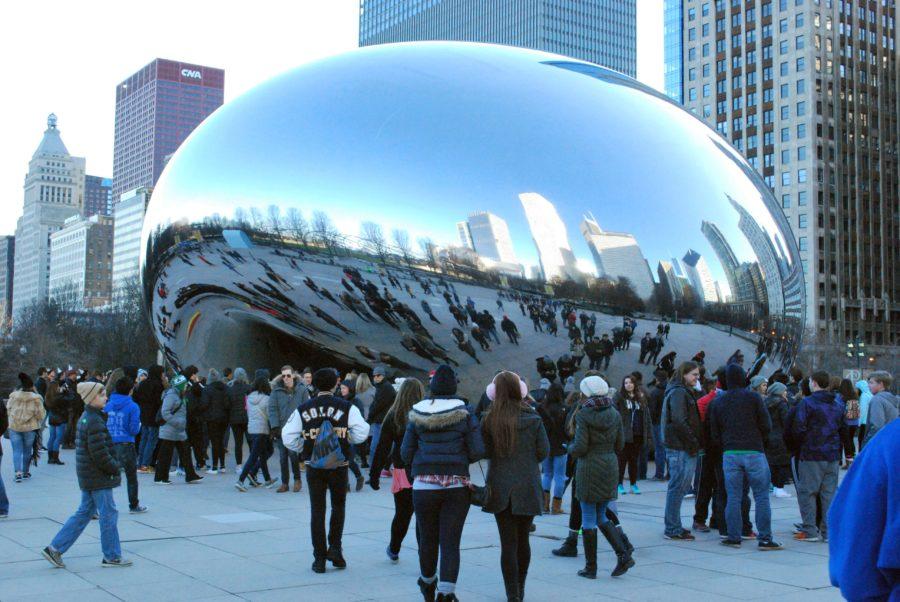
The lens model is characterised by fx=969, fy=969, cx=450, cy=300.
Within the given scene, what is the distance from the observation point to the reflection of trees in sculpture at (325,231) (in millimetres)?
12094

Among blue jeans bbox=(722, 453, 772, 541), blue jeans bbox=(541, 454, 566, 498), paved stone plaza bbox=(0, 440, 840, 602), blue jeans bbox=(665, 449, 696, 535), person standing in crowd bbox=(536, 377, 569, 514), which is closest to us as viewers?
paved stone plaza bbox=(0, 440, 840, 602)

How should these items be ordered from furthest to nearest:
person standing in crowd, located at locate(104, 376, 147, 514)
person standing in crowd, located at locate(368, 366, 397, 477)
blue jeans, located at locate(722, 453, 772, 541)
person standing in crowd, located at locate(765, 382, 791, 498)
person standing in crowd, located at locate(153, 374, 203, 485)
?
person standing in crowd, located at locate(153, 374, 203, 485)
person standing in crowd, located at locate(368, 366, 397, 477)
person standing in crowd, located at locate(765, 382, 791, 498)
person standing in crowd, located at locate(104, 376, 147, 514)
blue jeans, located at locate(722, 453, 772, 541)

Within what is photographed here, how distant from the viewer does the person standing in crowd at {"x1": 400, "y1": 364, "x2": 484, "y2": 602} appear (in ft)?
18.7

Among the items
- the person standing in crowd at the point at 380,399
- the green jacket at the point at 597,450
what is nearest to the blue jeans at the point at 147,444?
the person standing in crowd at the point at 380,399

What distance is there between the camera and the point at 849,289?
95.1m

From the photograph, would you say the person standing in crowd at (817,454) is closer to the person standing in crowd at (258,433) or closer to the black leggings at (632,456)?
the black leggings at (632,456)

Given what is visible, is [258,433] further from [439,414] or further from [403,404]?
[439,414]

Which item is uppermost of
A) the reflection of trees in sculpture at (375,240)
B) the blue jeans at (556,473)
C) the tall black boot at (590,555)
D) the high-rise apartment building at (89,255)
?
the high-rise apartment building at (89,255)

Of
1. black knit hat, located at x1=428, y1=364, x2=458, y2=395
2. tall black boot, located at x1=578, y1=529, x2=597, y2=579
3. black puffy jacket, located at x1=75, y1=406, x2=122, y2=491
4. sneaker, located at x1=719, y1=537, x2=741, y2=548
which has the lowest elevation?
sneaker, located at x1=719, y1=537, x2=741, y2=548

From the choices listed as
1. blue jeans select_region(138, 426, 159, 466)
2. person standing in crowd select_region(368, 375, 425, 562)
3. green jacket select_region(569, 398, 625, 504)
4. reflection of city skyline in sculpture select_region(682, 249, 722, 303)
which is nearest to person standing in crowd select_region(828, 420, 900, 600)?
green jacket select_region(569, 398, 625, 504)

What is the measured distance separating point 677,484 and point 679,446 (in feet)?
1.05

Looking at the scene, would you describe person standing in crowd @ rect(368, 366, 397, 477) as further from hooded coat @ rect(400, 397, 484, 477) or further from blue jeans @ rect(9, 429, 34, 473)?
hooded coat @ rect(400, 397, 484, 477)

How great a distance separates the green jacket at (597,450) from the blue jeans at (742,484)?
1.41 meters

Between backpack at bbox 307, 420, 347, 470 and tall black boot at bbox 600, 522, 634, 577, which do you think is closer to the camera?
tall black boot at bbox 600, 522, 634, 577
